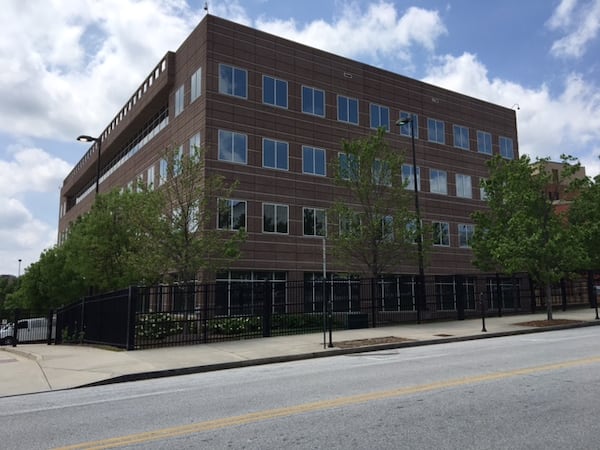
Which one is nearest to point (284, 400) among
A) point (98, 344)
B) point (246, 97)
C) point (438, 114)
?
point (98, 344)

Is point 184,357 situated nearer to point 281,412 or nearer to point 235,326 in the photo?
point 235,326

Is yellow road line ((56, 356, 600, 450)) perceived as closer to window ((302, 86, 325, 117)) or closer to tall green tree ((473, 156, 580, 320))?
tall green tree ((473, 156, 580, 320))

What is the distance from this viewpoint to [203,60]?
97.8ft

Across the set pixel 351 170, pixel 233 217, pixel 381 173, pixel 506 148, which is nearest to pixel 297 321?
pixel 351 170

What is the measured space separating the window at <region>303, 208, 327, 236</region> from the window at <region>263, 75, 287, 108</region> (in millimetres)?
6709

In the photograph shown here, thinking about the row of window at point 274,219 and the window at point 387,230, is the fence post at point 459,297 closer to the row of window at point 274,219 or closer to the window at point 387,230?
the window at point 387,230

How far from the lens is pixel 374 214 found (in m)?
23.4

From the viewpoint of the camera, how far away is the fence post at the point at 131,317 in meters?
14.8

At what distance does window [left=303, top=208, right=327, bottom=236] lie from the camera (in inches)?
1266

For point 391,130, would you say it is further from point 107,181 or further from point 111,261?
point 107,181

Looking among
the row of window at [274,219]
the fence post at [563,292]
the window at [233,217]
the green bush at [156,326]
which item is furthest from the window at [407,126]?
the green bush at [156,326]

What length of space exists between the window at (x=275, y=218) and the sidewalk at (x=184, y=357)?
12794 mm

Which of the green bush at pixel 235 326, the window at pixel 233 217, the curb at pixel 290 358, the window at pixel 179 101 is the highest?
the window at pixel 179 101

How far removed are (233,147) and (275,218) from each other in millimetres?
4752
